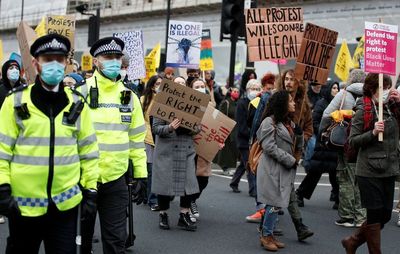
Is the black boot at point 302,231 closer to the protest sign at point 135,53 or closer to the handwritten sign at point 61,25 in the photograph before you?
the protest sign at point 135,53

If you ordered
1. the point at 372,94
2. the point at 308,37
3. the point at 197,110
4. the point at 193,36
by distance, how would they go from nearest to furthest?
1. the point at 372,94
2. the point at 197,110
3. the point at 308,37
4. the point at 193,36

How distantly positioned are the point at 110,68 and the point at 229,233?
3.22 metres

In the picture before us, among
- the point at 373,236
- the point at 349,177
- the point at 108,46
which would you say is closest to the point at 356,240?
the point at 373,236

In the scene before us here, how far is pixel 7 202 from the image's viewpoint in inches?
156

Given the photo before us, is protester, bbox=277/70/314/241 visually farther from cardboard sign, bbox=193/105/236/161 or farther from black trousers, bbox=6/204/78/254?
black trousers, bbox=6/204/78/254

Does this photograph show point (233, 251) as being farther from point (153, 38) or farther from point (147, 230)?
point (153, 38)

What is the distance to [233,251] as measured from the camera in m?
7.00

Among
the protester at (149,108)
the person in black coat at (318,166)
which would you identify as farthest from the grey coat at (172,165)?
the person in black coat at (318,166)

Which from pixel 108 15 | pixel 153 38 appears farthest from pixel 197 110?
pixel 108 15

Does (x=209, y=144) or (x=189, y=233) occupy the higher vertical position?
(x=209, y=144)

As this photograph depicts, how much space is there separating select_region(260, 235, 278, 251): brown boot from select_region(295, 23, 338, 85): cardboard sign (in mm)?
1944

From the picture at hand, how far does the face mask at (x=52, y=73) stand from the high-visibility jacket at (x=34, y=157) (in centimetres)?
14

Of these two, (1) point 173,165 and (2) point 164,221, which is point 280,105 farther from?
(2) point 164,221

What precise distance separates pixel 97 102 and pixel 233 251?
2534 millimetres
